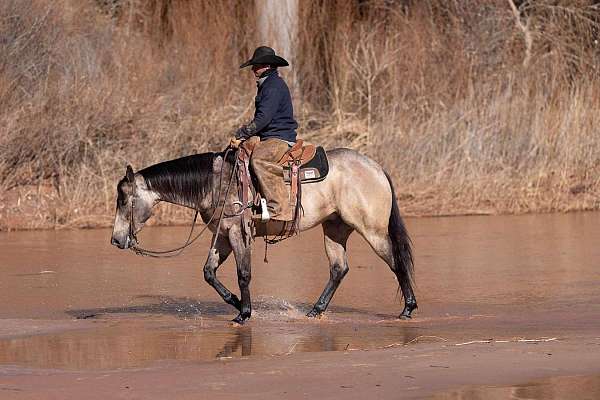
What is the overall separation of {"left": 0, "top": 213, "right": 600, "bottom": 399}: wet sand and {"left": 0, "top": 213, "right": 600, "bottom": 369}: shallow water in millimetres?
21

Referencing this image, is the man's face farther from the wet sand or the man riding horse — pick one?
the wet sand

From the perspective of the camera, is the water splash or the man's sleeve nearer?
the man's sleeve

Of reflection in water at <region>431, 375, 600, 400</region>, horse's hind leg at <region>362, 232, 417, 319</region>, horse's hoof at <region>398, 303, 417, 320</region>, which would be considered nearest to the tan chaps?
horse's hind leg at <region>362, 232, 417, 319</region>

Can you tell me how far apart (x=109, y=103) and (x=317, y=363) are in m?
11.5

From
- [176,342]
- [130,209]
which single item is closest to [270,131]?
[130,209]

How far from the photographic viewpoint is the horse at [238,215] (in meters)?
10.7

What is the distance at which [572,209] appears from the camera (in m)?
19.2

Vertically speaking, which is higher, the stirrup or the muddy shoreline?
the stirrup

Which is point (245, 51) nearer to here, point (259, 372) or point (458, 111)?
point (458, 111)

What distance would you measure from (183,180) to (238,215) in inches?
21.5

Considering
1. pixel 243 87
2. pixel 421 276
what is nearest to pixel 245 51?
pixel 243 87

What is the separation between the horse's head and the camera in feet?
35.0

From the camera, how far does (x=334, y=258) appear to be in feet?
36.7

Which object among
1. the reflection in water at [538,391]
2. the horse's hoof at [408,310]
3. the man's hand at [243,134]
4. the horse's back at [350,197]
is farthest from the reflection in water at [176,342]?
the reflection in water at [538,391]
